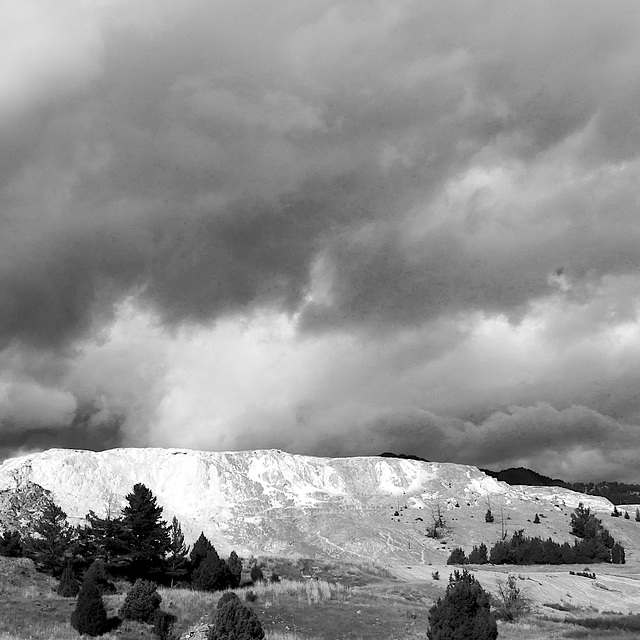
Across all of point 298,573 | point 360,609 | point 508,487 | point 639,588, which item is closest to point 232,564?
point 298,573

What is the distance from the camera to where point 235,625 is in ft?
89.8

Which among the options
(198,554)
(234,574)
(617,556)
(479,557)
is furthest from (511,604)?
(617,556)

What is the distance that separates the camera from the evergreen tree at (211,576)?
5038 cm

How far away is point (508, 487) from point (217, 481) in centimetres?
7952

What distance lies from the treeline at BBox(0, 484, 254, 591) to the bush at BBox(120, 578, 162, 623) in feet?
38.4

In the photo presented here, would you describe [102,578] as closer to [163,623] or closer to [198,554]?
[198,554]

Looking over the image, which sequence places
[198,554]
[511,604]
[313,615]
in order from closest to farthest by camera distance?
[313,615]
[511,604]
[198,554]

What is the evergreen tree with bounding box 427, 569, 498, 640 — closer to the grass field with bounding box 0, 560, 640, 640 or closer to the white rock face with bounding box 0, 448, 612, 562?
the grass field with bounding box 0, 560, 640, 640

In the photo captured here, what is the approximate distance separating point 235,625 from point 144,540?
28.4m

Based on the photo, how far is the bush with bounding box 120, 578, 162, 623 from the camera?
126 feet

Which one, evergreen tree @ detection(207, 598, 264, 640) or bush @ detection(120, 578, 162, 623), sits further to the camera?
bush @ detection(120, 578, 162, 623)

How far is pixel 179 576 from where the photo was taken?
52.3 meters

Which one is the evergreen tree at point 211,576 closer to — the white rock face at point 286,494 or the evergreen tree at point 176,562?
the evergreen tree at point 176,562

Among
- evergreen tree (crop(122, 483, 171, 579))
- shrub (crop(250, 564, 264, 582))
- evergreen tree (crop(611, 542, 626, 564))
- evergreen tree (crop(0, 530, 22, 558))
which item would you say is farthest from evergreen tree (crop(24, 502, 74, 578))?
evergreen tree (crop(611, 542, 626, 564))
